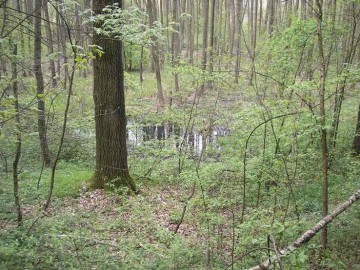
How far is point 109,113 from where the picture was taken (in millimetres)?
7723

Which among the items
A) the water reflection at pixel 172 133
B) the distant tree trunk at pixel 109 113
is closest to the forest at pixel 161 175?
the distant tree trunk at pixel 109 113

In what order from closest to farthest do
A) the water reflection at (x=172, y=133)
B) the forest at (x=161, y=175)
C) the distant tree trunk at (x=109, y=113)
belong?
the forest at (x=161, y=175), the distant tree trunk at (x=109, y=113), the water reflection at (x=172, y=133)

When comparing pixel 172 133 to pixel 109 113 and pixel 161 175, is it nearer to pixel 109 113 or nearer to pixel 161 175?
pixel 161 175

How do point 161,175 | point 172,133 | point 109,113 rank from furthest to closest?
point 172,133 → point 161,175 → point 109,113

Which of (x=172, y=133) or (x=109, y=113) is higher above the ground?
(x=109, y=113)

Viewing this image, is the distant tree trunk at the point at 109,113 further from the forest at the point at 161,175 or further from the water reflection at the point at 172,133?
the water reflection at the point at 172,133

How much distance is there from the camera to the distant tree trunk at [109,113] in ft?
24.6

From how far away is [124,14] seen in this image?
5.72 meters

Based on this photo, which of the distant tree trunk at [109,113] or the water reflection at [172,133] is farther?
the water reflection at [172,133]

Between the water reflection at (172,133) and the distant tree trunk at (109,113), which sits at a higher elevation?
the distant tree trunk at (109,113)

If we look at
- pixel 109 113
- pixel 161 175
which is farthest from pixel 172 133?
pixel 109 113

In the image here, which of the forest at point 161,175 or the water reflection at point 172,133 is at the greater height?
the forest at point 161,175

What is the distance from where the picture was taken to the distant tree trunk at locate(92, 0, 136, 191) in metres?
7.48

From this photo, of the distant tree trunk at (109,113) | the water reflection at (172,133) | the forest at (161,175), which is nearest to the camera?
the forest at (161,175)
